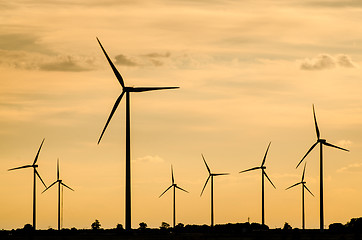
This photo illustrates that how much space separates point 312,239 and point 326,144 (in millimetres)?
24929

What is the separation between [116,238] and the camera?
155750 millimetres

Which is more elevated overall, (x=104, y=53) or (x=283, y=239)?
(x=104, y=53)

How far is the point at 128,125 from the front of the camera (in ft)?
402

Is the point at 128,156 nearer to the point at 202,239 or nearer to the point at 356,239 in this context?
the point at 202,239

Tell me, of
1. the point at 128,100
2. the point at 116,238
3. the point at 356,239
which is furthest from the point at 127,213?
the point at 356,239

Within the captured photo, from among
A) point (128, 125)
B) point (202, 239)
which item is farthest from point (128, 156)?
point (202, 239)

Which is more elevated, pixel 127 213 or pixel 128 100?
pixel 128 100

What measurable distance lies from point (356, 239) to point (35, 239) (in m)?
57.7

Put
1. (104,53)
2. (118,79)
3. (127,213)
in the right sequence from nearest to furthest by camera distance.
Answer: (127,213) → (104,53) → (118,79)

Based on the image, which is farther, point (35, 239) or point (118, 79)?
point (35, 239)

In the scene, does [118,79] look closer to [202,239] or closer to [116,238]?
[116,238]

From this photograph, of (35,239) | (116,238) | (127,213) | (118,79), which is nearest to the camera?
(127,213)

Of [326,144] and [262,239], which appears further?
[326,144]

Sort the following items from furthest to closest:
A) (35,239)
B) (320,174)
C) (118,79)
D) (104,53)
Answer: (320,174) → (35,239) → (118,79) → (104,53)
